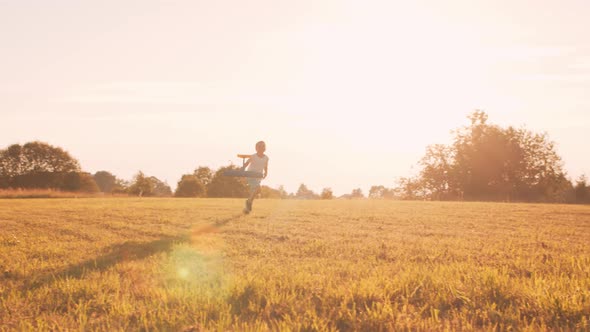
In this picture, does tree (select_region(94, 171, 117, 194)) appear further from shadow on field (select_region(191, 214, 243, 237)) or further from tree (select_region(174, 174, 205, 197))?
shadow on field (select_region(191, 214, 243, 237))

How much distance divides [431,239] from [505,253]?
66.8 inches

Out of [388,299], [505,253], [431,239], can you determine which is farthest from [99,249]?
[505,253]

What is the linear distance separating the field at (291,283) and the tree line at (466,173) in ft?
115

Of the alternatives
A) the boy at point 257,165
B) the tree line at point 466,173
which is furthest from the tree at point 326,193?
the boy at point 257,165

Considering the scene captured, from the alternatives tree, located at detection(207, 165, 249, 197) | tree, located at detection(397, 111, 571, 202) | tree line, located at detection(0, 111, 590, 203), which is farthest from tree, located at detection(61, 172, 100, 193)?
tree, located at detection(397, 111, 571, 202)

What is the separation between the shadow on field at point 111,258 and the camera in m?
4.36

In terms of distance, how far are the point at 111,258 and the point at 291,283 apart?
10.3 ft

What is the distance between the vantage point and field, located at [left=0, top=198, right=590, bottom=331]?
10.1 ft

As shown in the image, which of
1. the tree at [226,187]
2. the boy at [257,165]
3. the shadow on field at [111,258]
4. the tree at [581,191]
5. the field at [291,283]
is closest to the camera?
the field at [291,283]

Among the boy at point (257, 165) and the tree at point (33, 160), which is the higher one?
the tree at point (33, 160)

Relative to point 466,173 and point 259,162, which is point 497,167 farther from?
point 259,162

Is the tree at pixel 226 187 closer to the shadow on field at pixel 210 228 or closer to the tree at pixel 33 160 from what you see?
the tree at pixel 33 160

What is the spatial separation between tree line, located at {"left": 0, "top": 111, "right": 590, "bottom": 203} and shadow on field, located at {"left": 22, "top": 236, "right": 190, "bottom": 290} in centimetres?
3393

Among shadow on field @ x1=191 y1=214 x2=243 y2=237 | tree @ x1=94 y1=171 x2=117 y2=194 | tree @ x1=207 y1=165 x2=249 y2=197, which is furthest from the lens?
tree @ x1=94 y1=171 x2=117 y2=194
